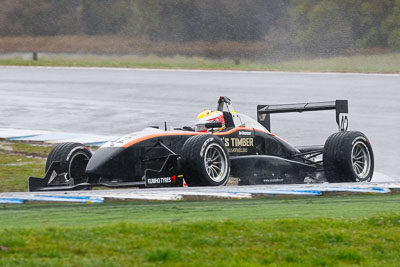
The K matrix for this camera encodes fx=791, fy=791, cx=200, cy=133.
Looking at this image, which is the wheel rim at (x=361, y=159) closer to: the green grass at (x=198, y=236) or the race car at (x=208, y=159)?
the race car at (x=208, y=159)

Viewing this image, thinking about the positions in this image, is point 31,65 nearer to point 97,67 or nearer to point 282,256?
point 97,67

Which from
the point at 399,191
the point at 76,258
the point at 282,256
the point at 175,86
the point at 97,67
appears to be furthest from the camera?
the point at 97,67

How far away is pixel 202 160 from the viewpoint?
34.6ft

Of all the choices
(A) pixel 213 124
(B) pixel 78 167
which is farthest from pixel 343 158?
(B) pixel 78 167

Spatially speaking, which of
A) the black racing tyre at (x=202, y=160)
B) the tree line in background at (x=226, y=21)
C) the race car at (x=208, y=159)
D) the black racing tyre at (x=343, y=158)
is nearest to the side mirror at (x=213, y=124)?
the race car at (x=208, y=159)

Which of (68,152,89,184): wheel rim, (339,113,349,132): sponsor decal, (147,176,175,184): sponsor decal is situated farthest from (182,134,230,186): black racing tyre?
(339,113,349,132): sponsor decal

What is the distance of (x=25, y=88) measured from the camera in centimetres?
2958

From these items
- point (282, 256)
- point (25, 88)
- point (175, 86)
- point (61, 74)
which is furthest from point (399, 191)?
point (61, 74)

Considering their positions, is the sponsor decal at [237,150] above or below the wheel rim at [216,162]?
above

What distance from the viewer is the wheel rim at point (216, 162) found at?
10977 millimetres

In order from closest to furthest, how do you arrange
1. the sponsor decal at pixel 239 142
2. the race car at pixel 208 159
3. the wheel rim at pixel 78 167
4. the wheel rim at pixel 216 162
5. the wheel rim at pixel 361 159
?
the race car at pixel 208 159 < the wheel rim at pixel 216 162 < the wheel rim at pixel 78 167 < the sponsor decal at pixel 239 142 < the wheel rim at pixel 361 159

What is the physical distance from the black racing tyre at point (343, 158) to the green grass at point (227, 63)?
65.4 feet

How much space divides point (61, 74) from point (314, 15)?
40.1ft

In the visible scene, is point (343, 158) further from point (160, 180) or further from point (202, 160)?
point (160, 180)
